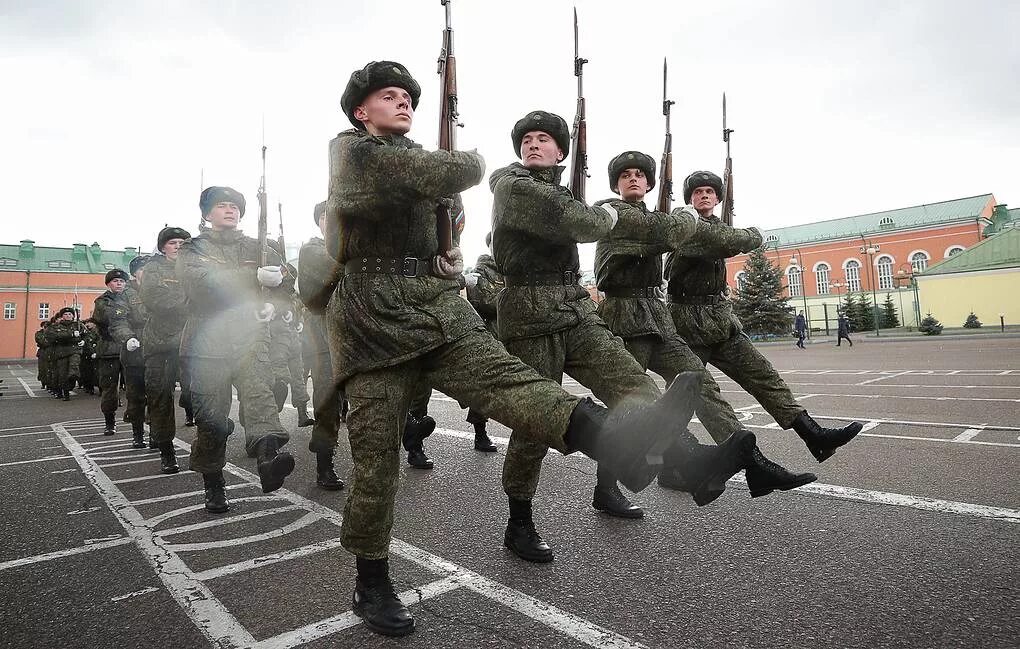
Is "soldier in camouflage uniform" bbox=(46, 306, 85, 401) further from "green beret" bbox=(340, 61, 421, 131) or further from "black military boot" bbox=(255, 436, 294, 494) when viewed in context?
"green beret" bbox=(340, 61, 421, 131)

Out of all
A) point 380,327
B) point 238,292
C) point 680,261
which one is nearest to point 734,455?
point 380,327

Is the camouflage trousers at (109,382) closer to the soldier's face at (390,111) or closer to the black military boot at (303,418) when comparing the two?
the black military boot at (303,418)

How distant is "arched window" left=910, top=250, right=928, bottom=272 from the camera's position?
190ft

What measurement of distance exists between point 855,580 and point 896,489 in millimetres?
1813

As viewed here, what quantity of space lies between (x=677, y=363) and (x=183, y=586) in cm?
315

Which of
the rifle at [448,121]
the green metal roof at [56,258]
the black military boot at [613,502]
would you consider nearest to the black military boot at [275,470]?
the rifle at [448,121]

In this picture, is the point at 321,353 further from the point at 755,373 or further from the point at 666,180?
the point at 755,373

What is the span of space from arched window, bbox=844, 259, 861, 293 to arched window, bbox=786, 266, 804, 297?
4515mm

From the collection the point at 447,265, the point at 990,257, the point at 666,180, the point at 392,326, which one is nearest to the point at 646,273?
the point at 666,180

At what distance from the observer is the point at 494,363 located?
2.43 metres

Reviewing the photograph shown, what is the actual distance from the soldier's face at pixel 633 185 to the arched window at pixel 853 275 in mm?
65380

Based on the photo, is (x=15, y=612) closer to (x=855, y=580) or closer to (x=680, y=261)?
(x=855, y=580)

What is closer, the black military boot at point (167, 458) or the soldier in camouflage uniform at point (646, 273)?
the soldier in camouflage uniform at point (646, 273)

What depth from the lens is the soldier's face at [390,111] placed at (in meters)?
2.71
